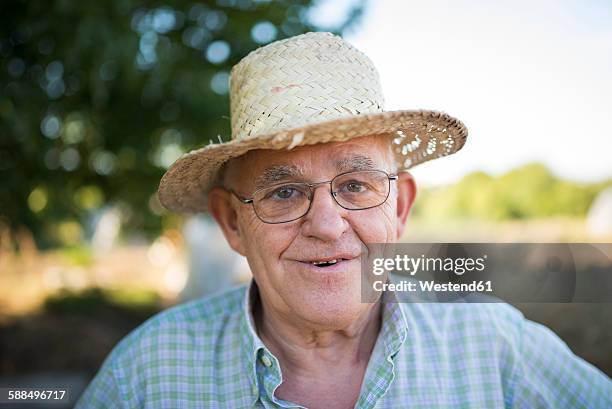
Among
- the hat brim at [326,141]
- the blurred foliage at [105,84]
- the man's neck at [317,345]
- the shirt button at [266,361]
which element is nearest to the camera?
the hat brim at [326,141]

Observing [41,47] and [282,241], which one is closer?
[282,241]

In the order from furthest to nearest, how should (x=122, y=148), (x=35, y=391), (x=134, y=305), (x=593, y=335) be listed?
1. (x=134, y=305)
2. (x=593, y=335)
3. (x=122, y=148)
4. (x=35, y=391)

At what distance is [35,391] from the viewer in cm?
261

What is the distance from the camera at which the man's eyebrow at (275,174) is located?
1865 millimetres

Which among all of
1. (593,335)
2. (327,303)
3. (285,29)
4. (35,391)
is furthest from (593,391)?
(593,335)

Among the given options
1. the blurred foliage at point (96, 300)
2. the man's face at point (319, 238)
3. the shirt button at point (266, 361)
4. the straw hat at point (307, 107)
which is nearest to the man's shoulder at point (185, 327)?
the shirt button at point (266, 361)

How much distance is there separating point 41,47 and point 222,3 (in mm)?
1314

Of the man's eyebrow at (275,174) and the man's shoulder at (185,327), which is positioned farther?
the man's shoulder at (185,327)

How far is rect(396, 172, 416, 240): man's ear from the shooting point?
7.22 feet

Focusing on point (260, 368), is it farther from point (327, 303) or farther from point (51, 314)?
point (51, 314)

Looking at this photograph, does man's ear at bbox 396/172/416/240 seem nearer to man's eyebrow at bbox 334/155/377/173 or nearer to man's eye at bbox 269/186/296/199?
man's eyebrow at bbox 334/155/377/173

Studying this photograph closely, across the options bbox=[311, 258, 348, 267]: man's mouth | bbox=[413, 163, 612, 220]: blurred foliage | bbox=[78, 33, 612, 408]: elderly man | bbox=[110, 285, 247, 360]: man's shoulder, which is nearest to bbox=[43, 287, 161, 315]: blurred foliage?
bbox=[413, 163, 612, 220]: blurred foliage

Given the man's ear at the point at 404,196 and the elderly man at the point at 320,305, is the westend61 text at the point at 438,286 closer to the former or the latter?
the elderly man at the point at 320,305

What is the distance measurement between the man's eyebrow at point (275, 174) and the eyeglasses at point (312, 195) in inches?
0.8
